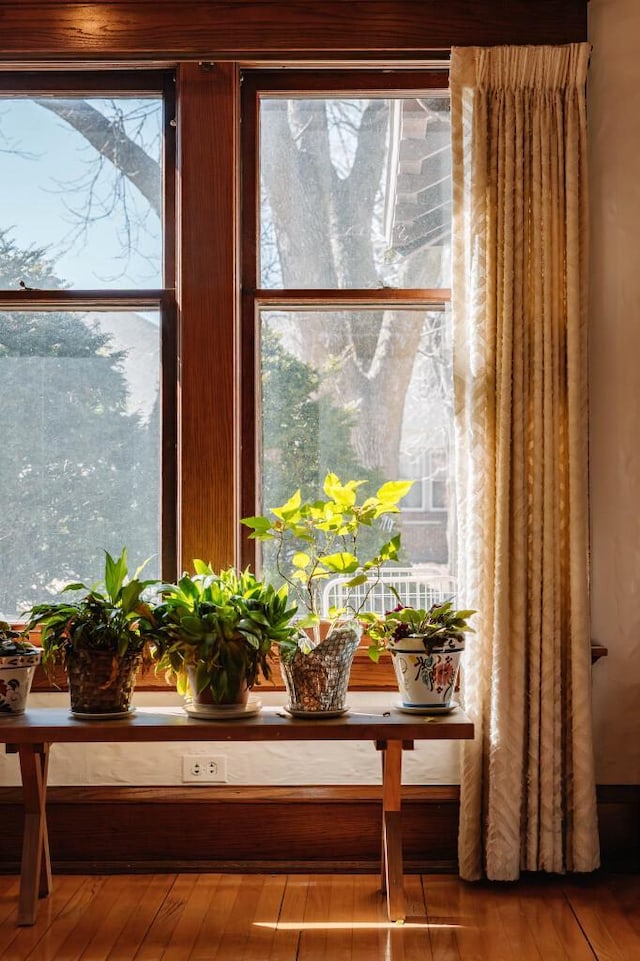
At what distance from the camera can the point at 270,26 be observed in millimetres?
3102

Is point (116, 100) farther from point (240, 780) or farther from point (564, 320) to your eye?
point (240, 780)

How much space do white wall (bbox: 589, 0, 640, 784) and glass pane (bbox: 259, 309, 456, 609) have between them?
460 millimetres

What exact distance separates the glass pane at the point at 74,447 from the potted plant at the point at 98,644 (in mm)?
484

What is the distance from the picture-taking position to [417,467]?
10.5 ft

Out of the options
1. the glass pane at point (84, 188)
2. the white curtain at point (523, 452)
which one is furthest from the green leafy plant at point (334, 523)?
the glass pane at point (84, 188)

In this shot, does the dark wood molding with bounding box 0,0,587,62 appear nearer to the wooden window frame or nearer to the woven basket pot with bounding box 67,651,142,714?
the wooden window frame

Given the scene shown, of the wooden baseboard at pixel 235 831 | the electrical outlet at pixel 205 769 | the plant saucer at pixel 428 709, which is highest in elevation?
the plant saucer at pixel 428 709

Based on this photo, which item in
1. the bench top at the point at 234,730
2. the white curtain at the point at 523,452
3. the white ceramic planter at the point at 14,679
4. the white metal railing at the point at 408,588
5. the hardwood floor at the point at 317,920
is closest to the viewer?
the hardwood floor at the point at 317,920

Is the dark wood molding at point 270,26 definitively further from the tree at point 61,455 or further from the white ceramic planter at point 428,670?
the white ceramic planter at point 428,670

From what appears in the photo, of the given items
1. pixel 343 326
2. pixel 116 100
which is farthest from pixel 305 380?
pixel 116 100

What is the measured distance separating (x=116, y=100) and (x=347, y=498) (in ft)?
4.93

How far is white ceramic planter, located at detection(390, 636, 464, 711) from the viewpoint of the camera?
271 cm

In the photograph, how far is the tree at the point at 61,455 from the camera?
3.19m

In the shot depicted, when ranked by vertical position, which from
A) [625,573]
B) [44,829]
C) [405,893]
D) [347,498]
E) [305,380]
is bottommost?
[405,893]
